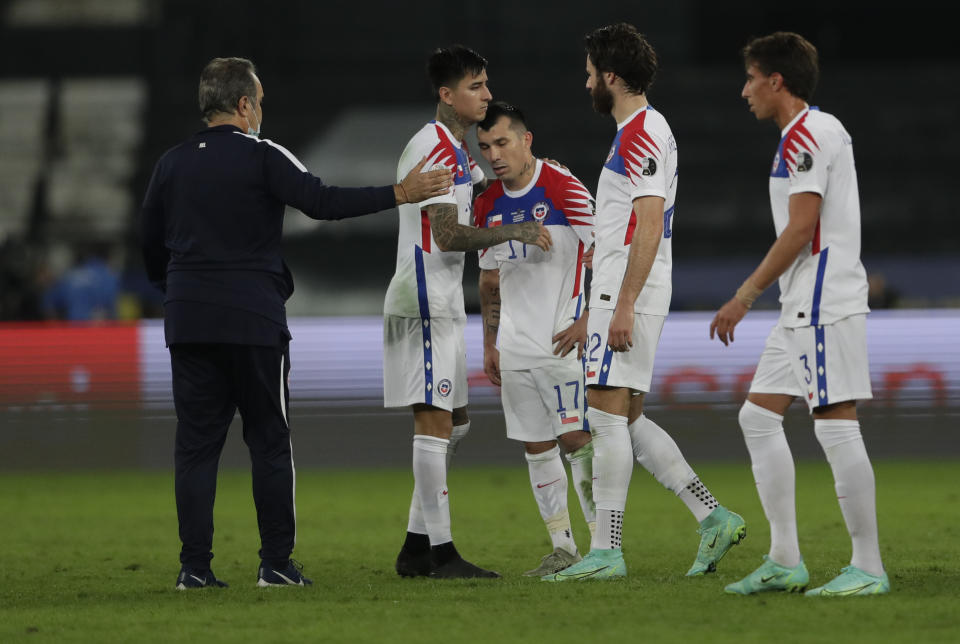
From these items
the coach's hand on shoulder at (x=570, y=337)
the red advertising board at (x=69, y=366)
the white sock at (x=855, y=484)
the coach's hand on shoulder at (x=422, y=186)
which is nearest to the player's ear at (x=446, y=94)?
the coach's hand on shoulder at (x=422, y=186)

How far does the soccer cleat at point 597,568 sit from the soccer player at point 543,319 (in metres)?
0.41

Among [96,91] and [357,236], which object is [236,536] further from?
[96,91]

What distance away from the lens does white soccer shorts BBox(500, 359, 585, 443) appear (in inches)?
208

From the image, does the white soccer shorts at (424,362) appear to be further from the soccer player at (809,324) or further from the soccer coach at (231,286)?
the soccer player at (809,324)

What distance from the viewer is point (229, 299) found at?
4793 mm

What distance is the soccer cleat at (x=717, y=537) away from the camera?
4953 mm

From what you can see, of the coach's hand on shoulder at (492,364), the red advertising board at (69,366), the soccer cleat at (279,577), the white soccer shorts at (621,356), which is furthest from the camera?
the red advertising board at (69,366)

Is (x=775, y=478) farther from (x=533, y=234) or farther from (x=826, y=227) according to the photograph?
(x=533, y=234)

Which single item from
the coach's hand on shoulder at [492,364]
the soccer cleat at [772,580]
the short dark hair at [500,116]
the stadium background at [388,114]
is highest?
the stadium background at [388,114]

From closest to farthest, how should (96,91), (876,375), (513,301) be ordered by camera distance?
(513,301)
(876,375)
(96,91)

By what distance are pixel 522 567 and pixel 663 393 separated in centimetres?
537

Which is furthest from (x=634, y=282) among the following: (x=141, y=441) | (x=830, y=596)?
(x=141, y=441)

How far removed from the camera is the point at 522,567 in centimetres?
544

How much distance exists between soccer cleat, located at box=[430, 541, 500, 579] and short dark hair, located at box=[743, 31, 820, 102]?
2092 mm
